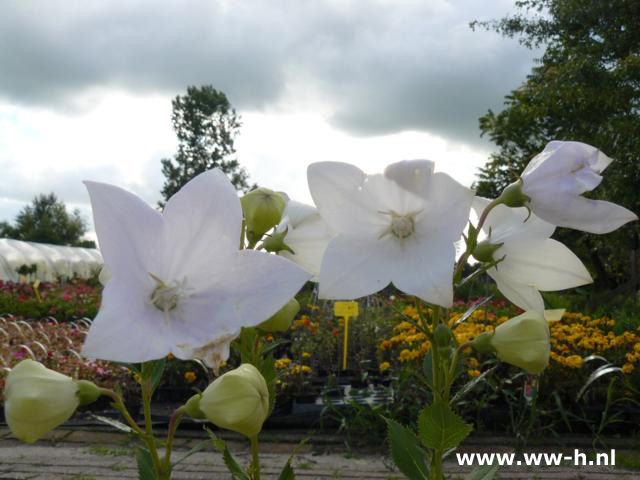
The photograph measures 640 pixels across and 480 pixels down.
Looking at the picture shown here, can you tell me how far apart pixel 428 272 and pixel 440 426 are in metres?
0.23

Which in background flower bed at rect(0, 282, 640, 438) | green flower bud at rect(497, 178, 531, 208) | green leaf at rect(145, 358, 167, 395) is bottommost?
background flower bed at rect(0, 282, 640, 438)

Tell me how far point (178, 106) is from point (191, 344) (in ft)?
128

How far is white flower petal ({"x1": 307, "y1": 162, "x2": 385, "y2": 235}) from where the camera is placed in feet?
2.96

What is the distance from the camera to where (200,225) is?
0.86 m

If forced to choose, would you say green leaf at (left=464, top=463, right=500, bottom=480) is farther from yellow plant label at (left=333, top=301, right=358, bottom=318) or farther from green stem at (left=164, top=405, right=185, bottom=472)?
yellow plant label at (left=333, top=301, right=358, bottom=318)

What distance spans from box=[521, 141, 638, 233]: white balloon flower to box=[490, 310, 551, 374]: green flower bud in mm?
149

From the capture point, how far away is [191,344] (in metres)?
0.76

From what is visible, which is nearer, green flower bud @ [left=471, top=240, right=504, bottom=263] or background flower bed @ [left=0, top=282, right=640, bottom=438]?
green flower bud @ [left=471, top=240, right=504, bottom=263]

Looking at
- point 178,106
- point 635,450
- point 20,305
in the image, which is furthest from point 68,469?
point 178,106

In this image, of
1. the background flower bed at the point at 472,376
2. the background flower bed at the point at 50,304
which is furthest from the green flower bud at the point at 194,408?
the background flower bed at the point at 50,304

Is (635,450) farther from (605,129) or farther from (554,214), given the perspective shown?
(605,129)

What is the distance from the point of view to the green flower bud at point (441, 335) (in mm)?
941

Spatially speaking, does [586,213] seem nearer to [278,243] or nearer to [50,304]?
[278,243]

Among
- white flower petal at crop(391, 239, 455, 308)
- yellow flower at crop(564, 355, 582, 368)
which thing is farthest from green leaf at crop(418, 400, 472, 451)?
yellow flower at crop(564, 355, 582, 368)
